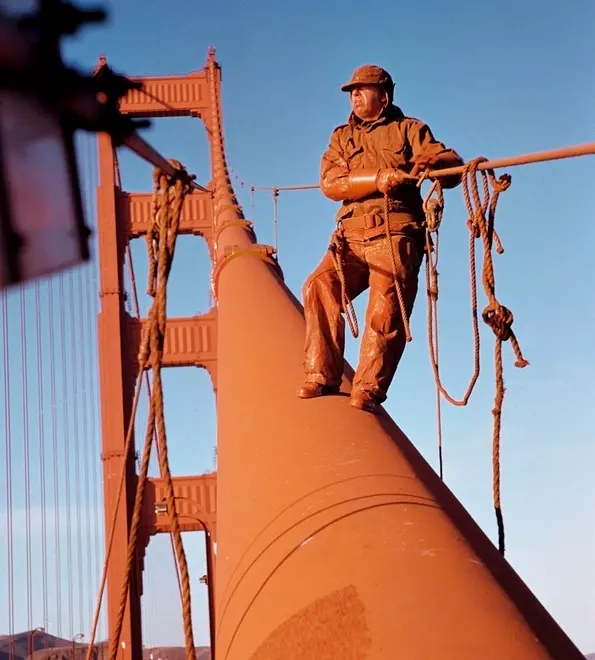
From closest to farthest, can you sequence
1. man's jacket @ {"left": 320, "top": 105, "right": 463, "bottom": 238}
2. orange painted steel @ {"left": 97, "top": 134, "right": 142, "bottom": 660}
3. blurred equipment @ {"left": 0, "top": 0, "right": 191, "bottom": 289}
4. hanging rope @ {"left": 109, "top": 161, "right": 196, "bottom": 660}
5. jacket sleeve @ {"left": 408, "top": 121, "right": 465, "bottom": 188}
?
blurred equipment @ {"left": 0, "top": 0, "right": 191, "bottom": 289}
hanging rope @ {"left": 109, "top": 161, "right": 196, "bottom": 660}
jacket sleeve @ {"left": 408, "top": 121, "right": 465, "bottom": 188}
man's jacket @ {"left": 320, "top": 105, "right": 463, "bottom": 238}
orange painted steel @ {"left": 97, "top": 134, "right": 142, "bottom": 660}

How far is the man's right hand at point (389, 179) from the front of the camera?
4.25 m

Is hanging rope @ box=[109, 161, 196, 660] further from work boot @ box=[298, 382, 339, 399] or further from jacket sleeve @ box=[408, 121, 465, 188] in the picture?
jacket sleeve @ box=[408, 121, 465, 188]

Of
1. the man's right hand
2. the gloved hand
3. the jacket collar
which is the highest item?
the jacket collar

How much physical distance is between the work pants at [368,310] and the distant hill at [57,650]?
30.8ft

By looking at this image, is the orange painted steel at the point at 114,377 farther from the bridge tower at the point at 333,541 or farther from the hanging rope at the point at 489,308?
the hanging rope at the point at 489,308

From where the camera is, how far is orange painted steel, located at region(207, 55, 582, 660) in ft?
8.27

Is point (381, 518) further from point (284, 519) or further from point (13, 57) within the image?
point (13, 57)

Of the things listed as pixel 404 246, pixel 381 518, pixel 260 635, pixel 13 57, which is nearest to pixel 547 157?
pixel 404 246

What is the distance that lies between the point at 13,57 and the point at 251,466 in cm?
247

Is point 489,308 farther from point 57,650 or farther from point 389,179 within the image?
point 57,650

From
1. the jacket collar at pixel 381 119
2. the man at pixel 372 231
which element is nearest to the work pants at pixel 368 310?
the man at pixel 372 231

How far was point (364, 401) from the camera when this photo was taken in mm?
4070

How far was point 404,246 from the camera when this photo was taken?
4.32 metres

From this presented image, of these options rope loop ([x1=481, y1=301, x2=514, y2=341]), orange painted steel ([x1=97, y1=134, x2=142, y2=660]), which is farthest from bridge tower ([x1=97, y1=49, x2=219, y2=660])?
rope loop ([x1=481, y1=301, x2=514, y2=341])
